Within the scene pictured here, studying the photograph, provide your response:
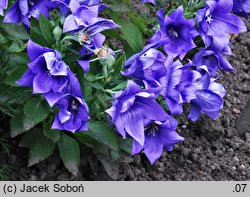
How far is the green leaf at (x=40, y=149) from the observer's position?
2969 mm

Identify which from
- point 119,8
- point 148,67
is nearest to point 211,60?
point 119,8

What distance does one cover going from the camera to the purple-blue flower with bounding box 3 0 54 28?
2.70 metres

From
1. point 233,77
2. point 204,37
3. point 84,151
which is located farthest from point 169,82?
point 233,77

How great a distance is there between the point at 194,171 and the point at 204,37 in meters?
0.82

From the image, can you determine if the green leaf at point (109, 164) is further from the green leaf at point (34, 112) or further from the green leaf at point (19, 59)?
the green leaf at point (19, 59)

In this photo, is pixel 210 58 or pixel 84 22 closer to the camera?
pixel 84 22

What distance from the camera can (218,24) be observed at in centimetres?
315

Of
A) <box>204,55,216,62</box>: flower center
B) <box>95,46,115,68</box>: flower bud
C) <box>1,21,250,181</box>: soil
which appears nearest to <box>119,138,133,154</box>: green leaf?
<box>1,21,250,181</box>: soil

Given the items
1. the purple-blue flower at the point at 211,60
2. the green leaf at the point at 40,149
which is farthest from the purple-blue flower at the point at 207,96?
the green leaf at the point at 40,149

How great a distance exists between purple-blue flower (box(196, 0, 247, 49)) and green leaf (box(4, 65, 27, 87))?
976 mm

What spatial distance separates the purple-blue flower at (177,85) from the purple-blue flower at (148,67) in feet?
0.13

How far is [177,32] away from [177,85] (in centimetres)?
45

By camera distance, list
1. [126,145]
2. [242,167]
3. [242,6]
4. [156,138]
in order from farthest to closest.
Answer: [242,167], [242,6], [126,145], [156,138]

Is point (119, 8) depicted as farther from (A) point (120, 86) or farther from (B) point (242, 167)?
(B) point (242, 167)
